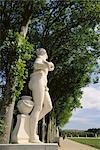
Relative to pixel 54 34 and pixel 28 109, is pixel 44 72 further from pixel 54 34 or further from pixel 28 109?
pixel 54 34

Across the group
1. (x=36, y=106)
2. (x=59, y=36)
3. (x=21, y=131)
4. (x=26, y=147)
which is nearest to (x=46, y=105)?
(x=36, y=106)

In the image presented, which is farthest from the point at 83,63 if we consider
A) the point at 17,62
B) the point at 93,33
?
the point at 17,62

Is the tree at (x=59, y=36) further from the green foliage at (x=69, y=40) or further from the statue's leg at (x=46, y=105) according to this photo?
the statue's leg at (x=46, y=105)

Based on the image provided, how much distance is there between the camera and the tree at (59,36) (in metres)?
21.8

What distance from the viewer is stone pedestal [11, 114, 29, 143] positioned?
1279 centimetres

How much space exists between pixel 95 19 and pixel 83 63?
664 centimetres

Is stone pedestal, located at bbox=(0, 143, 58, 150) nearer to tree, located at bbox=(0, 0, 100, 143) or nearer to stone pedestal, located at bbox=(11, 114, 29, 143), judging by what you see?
stone pedestal, located at bbox=(11, 114, 29, 143)

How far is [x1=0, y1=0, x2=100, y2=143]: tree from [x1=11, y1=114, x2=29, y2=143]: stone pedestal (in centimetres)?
624

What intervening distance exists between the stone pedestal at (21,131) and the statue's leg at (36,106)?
0.51ft

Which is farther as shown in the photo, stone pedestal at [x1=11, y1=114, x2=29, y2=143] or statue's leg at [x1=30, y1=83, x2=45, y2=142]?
statue's leg at [x1=30, y1=83, x2=45, y2=142]

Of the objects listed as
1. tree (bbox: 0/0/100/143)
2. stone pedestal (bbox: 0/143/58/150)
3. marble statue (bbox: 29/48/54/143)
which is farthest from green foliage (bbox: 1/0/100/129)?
stone pedestal (bbox: 0/143/58/150)

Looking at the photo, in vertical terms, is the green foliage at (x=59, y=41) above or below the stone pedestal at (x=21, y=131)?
above

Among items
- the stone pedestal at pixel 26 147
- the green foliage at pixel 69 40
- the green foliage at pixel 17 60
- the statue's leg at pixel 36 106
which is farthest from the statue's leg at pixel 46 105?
the green foliage at pixel 69 40

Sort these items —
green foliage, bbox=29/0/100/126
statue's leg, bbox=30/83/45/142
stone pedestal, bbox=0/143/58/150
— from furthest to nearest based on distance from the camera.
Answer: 1. green foliage, bbox=29/0/100/126
2. statue's leg, bbox=30/83/45/142
3. stone pedestal, bbox=0/143/58/150
